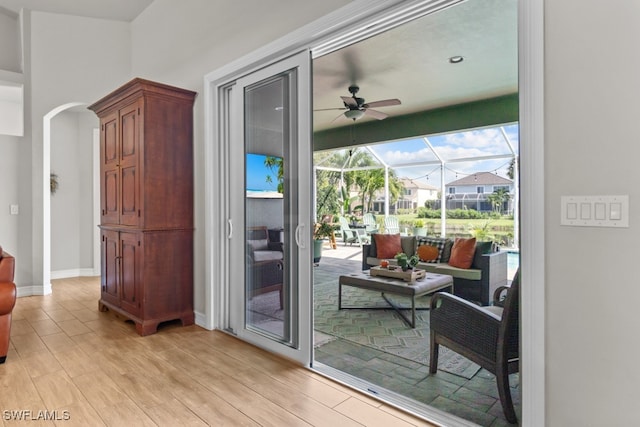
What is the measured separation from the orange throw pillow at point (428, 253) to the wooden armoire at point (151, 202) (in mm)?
3263

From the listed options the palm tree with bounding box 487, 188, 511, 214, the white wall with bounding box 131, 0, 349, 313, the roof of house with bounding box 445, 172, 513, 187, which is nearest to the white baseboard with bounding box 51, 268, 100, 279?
the white wall with bounding box 131, 0, 349, 313

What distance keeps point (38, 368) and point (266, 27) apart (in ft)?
9.74

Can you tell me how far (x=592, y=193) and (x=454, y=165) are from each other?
6.53m

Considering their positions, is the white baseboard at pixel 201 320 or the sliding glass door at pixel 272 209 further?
the white baseboard at pixel 201 320

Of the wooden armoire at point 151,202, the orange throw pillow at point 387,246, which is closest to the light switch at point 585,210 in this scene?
the wooden armoire at point 151,202

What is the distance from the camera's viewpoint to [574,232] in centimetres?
152

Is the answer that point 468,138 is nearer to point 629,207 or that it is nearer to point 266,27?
point 266,27

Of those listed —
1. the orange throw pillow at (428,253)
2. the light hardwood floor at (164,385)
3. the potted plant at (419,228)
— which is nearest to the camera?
the light hardwood floor at (164,385)

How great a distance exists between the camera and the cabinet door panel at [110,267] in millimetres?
3807

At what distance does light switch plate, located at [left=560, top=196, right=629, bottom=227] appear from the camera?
1.41 meters

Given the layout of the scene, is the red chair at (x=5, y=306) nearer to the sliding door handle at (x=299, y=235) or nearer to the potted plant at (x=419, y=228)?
the sliding door handle at (x=299, y=235)

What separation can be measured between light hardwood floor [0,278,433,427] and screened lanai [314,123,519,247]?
4.81 m

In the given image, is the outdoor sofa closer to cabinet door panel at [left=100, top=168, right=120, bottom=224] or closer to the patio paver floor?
the patio paver floor

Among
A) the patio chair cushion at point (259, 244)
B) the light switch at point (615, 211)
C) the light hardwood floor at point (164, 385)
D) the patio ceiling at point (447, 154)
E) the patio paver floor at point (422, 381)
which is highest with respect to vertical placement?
the patio ceiling at point (447, 154)
